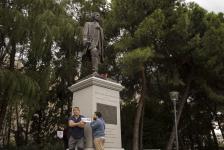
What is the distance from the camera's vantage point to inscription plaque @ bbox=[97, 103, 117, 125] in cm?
1139

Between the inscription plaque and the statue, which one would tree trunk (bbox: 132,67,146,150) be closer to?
the statue

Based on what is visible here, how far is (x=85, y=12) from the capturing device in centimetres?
2661

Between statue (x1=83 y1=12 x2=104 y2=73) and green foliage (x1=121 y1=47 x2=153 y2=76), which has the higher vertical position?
green foliage (x1=121 y1=47 x2=153 y2=76)

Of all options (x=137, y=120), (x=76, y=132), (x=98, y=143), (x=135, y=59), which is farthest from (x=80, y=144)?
(x=137, y=120)

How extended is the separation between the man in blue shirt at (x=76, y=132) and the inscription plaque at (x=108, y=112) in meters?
1.11

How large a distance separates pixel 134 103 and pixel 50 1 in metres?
11.9

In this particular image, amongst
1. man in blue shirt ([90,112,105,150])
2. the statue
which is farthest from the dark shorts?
the statue

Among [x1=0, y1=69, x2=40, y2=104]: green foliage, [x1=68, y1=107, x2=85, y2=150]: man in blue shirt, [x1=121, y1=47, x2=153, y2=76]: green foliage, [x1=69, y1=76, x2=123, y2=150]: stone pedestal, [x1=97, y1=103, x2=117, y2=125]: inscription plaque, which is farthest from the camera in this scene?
[x1=121, y1=47, x2=153, y2=76]: green foliage

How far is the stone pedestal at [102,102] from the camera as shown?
37.0 feet

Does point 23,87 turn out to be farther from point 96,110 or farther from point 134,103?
point 134,103

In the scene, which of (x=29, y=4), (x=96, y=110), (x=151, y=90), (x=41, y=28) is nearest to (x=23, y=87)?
(x=41, y=28)

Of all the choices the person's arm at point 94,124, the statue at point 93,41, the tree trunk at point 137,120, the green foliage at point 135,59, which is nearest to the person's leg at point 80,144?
the person's arm at point 94,124

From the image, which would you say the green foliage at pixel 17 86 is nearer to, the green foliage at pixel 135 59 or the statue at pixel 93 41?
the green foliage at pixel 135 59

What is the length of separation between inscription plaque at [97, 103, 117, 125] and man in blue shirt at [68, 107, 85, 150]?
1.11 meters
